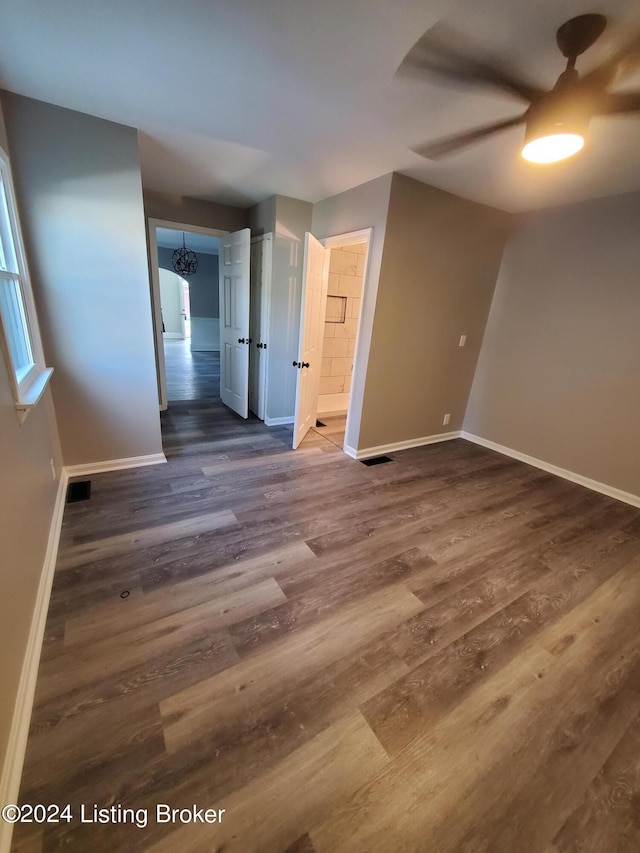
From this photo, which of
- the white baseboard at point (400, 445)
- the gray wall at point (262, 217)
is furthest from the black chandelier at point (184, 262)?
the white baseboard at point (400, 445)

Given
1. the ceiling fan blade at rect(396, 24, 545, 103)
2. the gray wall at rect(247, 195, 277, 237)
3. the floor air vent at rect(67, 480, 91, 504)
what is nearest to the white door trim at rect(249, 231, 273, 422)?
the gray wall at rect(247, 195, 277, 237)

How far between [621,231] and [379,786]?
4022 mm

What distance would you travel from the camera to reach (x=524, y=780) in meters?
1.14

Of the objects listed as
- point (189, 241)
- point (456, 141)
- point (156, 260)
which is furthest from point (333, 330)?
point (189, 241)

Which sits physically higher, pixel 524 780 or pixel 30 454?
pixel 30 454

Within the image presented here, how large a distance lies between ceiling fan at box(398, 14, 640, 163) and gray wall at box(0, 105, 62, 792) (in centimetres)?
220

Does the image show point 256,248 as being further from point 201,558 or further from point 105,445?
point 201,558

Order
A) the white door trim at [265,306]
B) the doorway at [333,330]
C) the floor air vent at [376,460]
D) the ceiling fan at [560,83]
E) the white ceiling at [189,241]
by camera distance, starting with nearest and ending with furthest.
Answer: the ceiling fan at [560,83] → the doorway at [333,330] → the floor air vent at [376,460] → the white door trim at [265,306] → the white ceiling at [189,241]

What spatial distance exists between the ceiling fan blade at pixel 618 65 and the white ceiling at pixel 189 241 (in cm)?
647

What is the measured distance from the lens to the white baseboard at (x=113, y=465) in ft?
8.92

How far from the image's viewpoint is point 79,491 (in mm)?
2520

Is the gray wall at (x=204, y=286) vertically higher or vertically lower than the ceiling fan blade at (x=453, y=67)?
lower

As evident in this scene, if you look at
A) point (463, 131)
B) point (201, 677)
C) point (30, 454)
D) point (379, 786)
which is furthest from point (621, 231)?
point (30, 454)

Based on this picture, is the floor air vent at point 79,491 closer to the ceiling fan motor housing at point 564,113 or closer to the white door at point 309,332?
the white door at point 309,332
